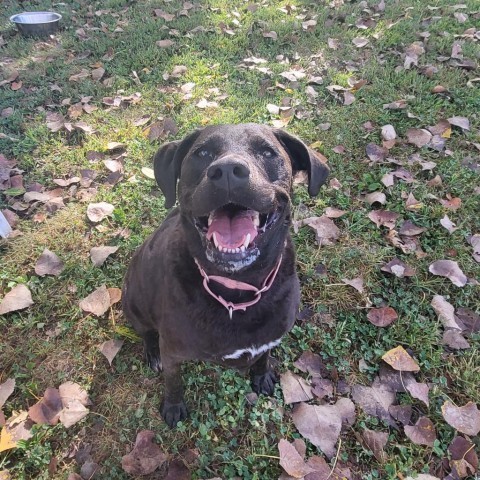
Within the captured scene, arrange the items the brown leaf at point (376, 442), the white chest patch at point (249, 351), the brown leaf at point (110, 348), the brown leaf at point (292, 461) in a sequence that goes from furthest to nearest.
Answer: the brown leaf at point (110, 348) → the brown leaf at point (376, 442) → the brown leaf at point (292, 461) → the white chest patch at point (249, 351)

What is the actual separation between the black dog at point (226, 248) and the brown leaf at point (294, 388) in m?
0.51

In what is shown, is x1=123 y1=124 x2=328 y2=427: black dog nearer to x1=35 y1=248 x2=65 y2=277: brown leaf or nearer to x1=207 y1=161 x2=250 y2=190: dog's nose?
x1=207 y1=161 x2=250 y2=190: dog's nose

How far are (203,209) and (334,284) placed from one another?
1.71 m

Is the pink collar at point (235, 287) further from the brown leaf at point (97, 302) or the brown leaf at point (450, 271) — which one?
the brown leaf at point (450, 271)

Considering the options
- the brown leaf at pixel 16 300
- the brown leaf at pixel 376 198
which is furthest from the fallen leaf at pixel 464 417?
the brown leaf at pixel 16 300

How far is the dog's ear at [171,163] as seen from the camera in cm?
248

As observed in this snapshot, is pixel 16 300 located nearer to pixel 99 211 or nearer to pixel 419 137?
pixel 99 211

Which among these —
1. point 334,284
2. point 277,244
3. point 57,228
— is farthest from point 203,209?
point 57,228

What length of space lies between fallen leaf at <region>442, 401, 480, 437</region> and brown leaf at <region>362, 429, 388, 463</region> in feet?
1.32

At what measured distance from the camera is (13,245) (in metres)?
3.61

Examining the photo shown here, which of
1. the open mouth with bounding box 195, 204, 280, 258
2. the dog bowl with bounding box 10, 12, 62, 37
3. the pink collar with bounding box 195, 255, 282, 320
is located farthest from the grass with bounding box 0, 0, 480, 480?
the open mouth with bounding box 195, 204, 280, 258

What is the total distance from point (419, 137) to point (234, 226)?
116 inches

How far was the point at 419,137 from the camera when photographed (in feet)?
14.0

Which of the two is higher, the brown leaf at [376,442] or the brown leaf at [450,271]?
the brown leaf at [450,271]
